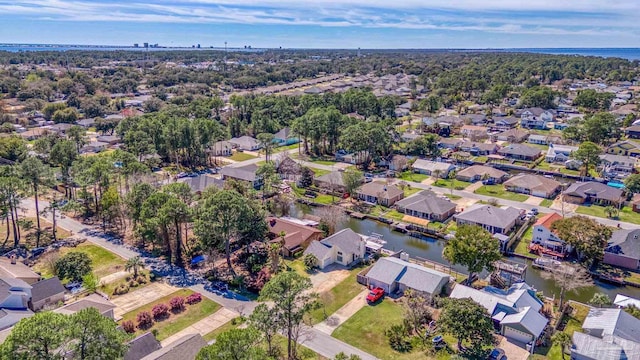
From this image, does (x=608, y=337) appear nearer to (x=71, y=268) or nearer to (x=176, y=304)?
(x=176, y=304)

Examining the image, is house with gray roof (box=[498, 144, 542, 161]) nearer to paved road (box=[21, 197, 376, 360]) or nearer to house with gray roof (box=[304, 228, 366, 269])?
house with gray roof (box=[304, 228, 366, 269])

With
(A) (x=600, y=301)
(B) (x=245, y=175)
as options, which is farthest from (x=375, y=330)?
(B) (x=245, y=175)

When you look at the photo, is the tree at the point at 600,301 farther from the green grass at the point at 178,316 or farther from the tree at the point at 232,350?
the green grass at the point at 178,316

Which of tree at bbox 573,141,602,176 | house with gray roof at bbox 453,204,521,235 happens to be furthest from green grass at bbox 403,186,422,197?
tree at bbox 573,141,602,176

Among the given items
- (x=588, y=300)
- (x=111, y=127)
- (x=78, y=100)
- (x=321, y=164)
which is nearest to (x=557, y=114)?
(x=321, y=164)

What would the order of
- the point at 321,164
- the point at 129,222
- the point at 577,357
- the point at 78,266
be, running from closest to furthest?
1. the point at 577,357
2. the point at 78,266
3. the point at 129,222
4. the point at 321,164

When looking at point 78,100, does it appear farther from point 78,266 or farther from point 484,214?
point 484,214
